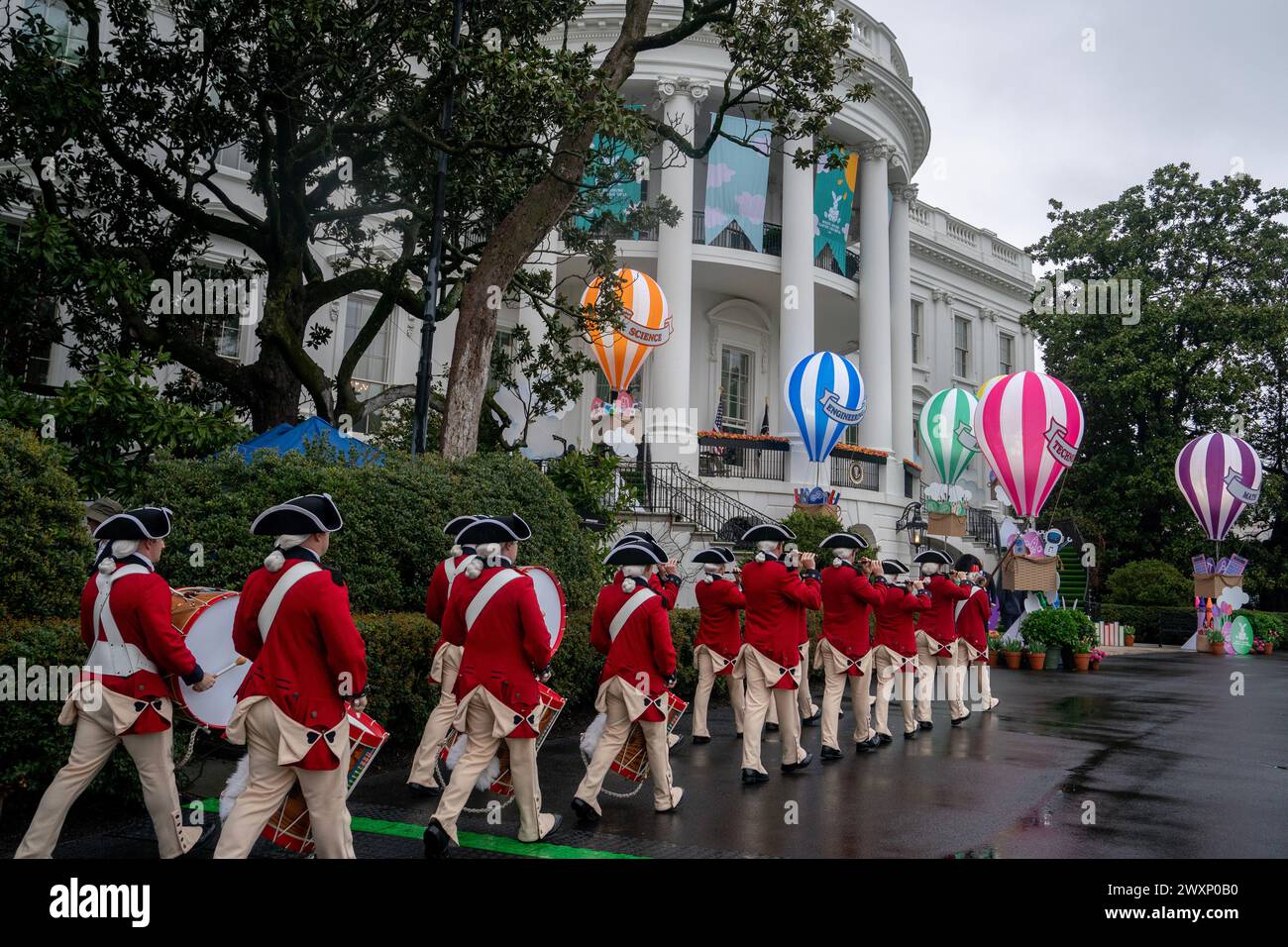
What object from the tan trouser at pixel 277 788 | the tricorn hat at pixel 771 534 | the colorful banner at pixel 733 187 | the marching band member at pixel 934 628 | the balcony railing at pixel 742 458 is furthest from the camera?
the colorful banner at pixel 733 187

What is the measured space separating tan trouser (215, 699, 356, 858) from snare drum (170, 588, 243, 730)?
915mm

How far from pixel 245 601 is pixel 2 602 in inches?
108

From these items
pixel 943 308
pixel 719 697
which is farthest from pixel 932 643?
pixel 943 308

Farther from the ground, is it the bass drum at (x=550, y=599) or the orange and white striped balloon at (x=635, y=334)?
the orange and white striped balloon at (x=635, y=334)

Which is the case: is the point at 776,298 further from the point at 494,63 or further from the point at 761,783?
the point at 761,783

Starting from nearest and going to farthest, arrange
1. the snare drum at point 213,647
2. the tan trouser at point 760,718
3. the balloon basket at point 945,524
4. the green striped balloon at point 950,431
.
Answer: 1. the snare drum at point 213,647
2. the tan trouser at point 760,718
3. the balloon basket at point 945,524
4. the green striped balloon at point 950,431

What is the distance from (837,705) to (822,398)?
43.4 ft

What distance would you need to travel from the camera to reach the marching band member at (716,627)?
880 cm

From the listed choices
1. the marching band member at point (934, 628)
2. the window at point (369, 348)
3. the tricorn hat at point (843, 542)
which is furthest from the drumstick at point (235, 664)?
the window at point (369, 348)

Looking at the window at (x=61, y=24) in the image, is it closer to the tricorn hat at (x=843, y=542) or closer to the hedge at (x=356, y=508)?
the hedge at (x=356, y=508)

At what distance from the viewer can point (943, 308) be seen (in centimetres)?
3803

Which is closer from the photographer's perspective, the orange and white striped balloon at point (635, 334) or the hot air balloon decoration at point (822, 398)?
the orange and white striped balloon at point (635, 334)

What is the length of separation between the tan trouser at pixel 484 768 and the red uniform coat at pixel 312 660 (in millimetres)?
1077

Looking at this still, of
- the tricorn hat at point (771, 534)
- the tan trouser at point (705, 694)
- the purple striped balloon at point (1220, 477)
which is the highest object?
the purple striped balloon at point (1220, 477)
